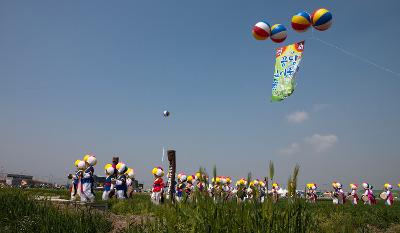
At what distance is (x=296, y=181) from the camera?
2.60m

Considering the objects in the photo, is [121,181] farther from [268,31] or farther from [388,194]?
[388,194]

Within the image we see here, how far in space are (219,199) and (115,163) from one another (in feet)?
53.7

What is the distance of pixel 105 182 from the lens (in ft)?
61.9

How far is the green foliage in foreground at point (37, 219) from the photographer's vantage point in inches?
236

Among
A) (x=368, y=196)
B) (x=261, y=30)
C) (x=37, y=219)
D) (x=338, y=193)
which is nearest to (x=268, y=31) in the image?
(x=261, y=30)

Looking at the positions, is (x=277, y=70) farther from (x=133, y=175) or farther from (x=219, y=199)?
(x=133, y=175)

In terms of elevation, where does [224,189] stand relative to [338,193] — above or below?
above

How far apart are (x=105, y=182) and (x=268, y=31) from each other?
11810 millimetres

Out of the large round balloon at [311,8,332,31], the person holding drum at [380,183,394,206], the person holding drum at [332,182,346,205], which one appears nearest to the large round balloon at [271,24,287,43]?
the large round balloon at [311,8,332,31]

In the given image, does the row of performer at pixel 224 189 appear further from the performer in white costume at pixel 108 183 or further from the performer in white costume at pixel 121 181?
the performer in white costume at pixel 108 183

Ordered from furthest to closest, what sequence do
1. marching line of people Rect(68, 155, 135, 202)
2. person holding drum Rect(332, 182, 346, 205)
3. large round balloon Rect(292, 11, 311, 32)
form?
person holding drum Rect(332, 182, 346, 205)
marching line of people Rect(68, 155, 135, 202)
large round balloon Rect(292, 11, 311, 32)

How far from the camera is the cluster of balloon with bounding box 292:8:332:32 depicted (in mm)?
10766

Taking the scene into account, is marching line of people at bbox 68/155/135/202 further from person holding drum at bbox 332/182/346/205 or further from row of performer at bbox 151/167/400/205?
person holding drum at bbox 332/182/346/205

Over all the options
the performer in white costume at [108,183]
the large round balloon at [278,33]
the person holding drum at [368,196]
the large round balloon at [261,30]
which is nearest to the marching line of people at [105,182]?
the performer in white costume at [108,183]
